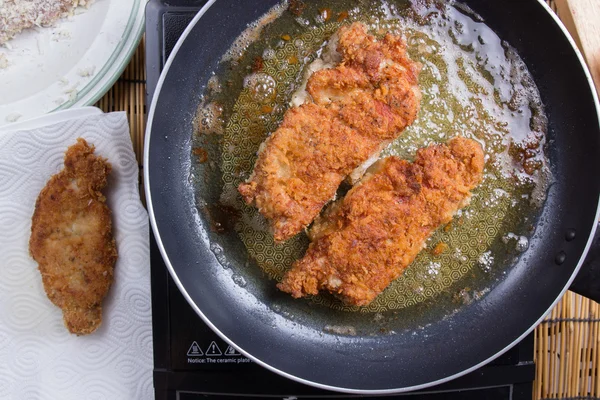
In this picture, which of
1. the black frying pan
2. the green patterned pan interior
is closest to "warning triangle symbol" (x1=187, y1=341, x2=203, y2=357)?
the black frying pan

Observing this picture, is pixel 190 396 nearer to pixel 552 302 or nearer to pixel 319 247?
pixel 319 247

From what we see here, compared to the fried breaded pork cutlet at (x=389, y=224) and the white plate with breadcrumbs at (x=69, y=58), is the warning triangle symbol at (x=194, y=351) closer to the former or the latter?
the fried breaded pork cutlet at (x=389, y=224)

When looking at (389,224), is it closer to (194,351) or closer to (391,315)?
(391,315)

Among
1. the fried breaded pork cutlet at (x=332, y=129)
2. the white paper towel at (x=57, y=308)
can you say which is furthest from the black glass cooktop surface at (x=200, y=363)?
the fried breaded pork cutlet at (x=332, y=129)

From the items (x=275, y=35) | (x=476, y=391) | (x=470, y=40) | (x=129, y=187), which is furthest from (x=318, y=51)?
(x=476, y=391)

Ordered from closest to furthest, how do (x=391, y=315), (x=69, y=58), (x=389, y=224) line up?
(x=389, y=224), (x=391, y=315), (x=69, y=58)

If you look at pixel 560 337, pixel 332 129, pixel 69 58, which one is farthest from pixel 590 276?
pixel 69 58
